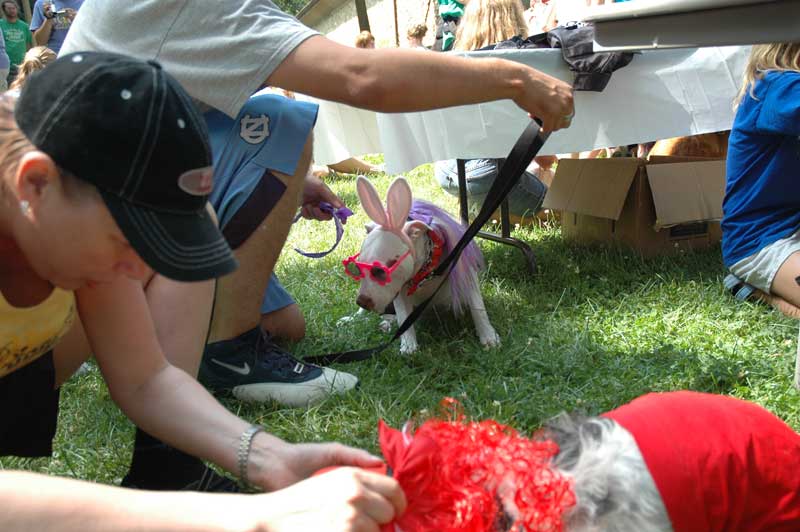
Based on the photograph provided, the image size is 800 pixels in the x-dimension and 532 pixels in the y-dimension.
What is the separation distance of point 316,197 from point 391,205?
0.30 metres

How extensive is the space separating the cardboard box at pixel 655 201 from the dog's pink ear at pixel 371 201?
138 cm

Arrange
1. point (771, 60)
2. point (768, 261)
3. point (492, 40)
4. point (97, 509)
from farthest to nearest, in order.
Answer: point (492, 40) < point (768, 261) < point (771, 60) < point (97, 509)

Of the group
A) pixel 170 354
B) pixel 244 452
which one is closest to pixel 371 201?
pixel 170 354

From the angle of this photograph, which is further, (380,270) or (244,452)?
(380,270)

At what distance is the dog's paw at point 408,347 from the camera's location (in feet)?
8.50

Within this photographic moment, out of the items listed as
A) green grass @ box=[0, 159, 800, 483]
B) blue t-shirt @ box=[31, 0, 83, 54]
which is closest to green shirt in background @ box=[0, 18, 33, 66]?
blue t-shirt @ box=[31, 0, 83, 54]

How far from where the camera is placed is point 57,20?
688cm

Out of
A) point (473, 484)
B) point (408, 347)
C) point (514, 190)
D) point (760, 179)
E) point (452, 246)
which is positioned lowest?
point (514, 190)

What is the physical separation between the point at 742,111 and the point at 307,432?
1988 millimetres

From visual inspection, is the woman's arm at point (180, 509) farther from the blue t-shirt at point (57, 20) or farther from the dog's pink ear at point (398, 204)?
the blue t-shirt at point (57, 20)

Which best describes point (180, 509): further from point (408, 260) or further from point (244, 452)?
point (408, 260)

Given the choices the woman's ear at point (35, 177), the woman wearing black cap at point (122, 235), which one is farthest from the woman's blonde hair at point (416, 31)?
the woman's ear at point (35, 177)

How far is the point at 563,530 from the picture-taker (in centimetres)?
108

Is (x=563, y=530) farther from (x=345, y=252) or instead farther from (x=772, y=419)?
(x=345, y=252)
